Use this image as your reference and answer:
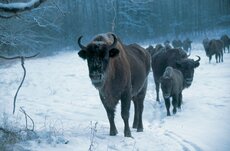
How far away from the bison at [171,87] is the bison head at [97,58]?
4538mm

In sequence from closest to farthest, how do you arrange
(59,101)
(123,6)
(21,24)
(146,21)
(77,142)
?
(77,142) → (21,24) → (59,101) → (123,6) → (146,21)

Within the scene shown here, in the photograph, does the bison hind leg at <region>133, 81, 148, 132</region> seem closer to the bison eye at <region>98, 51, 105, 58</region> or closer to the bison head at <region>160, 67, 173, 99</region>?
the bison head at <region>160, 67, 173, 99</region>

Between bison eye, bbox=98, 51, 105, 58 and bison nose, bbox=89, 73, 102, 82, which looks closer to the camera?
bison nose, bbox=89, 73, 102, 82

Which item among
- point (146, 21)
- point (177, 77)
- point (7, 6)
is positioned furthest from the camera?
point (146, 21)

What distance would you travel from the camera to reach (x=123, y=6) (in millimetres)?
55500

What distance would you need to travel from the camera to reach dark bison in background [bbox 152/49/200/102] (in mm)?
12188

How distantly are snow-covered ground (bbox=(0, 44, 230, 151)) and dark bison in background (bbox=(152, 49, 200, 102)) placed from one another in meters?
0.83

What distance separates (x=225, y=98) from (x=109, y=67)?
241 inches

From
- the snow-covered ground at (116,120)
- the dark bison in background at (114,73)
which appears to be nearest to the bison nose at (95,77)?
the dark bison in background at (114,73)

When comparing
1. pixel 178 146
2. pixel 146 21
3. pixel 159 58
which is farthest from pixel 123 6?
pixel 178 146

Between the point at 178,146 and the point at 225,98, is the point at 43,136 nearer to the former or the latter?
the point at 178,146

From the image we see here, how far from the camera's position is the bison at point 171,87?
420 inches

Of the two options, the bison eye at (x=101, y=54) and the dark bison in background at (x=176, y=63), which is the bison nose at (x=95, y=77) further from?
the dark bison in background at (x=176, y=63)

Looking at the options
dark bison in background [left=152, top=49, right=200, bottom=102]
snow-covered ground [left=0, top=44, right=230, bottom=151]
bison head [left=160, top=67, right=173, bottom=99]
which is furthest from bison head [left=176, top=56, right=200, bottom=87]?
bison head [left=160, top=67, right=173, bottom=99]
